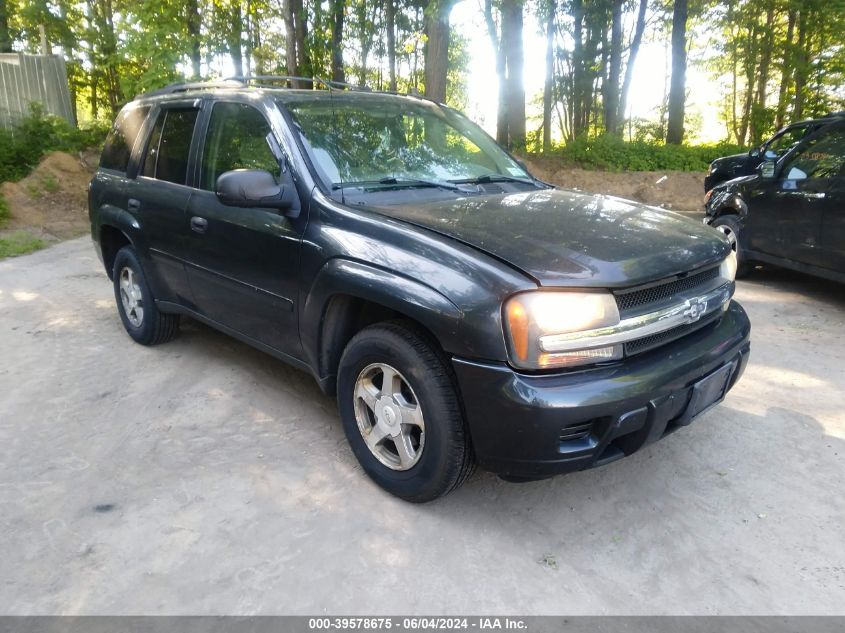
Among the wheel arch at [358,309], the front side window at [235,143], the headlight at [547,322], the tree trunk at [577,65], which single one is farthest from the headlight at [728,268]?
the tree trunk at [577,65]

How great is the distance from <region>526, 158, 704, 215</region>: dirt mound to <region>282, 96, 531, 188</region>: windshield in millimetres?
11246

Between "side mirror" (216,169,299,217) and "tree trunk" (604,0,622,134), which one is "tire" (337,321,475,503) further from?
"tree trunk" (604,0,622,134)

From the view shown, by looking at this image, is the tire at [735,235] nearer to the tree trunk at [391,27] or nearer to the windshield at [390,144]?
the windshield at [390,144]

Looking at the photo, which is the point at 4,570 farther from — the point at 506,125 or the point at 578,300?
the point at 506,125

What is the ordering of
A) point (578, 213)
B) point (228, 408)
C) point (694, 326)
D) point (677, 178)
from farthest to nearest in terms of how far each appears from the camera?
point (677, 178), point (228, 408), point (578, 213), point (694, 326)

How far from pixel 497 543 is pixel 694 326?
1310 mm

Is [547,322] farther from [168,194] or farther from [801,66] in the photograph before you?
[801,66]

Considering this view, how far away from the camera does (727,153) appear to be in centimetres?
1684

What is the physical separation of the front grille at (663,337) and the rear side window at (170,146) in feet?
9.79

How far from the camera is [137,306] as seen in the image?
198 inches

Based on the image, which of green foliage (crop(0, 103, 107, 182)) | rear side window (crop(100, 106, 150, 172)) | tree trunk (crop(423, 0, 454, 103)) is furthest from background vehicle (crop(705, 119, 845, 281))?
green foliage (crop(0, 103, 107, 182))

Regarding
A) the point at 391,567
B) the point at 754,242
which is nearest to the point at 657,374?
the point at 391,567

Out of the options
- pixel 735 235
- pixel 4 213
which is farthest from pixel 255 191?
pixel 4 213

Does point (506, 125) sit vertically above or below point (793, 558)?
above
